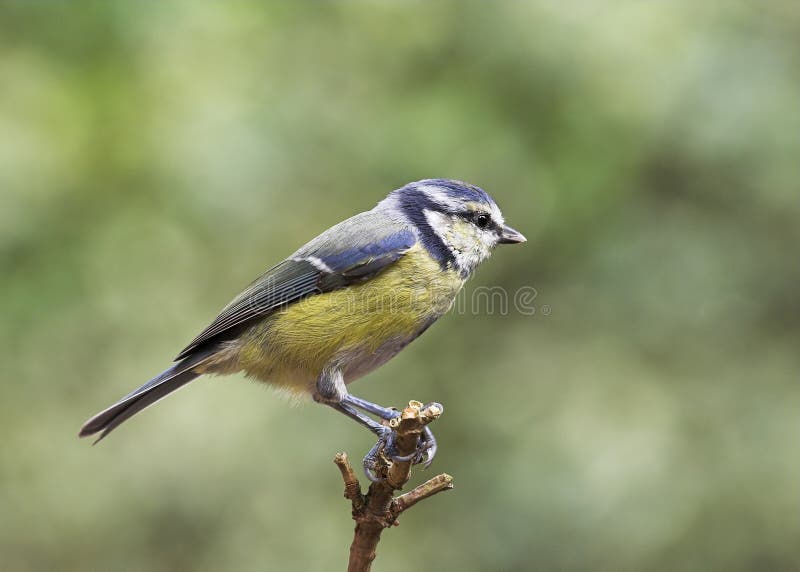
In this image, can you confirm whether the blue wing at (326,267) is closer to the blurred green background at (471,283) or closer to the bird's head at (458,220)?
the bird's head at (458,220)

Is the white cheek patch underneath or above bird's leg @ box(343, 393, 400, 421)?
above

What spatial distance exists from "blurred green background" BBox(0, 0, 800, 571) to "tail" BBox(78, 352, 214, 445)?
2.98 ft

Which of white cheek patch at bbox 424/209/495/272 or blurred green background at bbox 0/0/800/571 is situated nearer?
white cheek patch at bbox 424/209/495/272

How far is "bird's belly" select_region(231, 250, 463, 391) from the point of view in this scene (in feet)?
8.79

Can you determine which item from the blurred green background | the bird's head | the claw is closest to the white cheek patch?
the bird's head

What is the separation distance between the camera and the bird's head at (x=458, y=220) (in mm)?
2895

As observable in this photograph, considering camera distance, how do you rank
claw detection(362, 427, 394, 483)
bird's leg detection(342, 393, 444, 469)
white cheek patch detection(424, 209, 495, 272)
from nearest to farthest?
claw detection(362, 427, 394, 483) < bird's leg detection(342, 393, 444, 469) < white cheek patch detection(424, 209, 495, 272)

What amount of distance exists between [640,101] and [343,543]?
2.76 meters

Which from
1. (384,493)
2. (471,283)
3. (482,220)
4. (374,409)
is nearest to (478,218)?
(482,220)

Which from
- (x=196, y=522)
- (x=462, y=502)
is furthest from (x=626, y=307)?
(x=196, y=522)

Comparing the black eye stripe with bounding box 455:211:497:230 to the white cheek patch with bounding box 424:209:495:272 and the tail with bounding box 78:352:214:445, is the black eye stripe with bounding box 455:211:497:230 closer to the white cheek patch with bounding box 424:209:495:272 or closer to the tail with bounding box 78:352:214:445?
the white cheek patch with bounding box 424:209:495:272

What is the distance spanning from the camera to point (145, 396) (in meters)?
2.97

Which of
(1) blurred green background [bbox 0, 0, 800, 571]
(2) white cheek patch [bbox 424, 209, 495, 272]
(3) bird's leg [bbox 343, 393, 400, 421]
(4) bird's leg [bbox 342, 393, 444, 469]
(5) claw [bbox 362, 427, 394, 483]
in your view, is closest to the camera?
A: (5) claw [bbox 362, 427, 394, 483]

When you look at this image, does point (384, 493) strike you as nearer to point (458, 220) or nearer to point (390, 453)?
point (390, 453)
